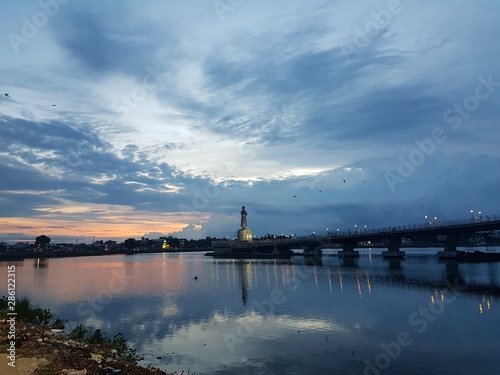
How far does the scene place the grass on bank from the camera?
26.0 m

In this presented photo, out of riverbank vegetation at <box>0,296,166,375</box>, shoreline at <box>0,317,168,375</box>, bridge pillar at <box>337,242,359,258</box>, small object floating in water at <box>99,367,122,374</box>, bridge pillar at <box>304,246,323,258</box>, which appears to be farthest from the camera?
bridge pillar at <box>304,246,323,258</box>

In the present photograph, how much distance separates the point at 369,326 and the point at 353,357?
9.41 meters

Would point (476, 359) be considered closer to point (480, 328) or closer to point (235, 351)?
point (480, 328)

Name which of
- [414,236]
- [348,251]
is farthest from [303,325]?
[348,251]

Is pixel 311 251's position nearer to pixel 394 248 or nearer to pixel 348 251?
pixel 348 251

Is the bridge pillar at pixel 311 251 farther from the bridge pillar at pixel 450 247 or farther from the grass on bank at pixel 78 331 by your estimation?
the grass on bank at pixel 78 331

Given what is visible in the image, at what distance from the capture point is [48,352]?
2119cm

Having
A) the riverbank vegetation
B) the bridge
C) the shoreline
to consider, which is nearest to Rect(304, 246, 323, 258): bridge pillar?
the bridge

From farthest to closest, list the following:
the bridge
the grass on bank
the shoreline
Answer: the bridge → the grass on bank → the shoreline

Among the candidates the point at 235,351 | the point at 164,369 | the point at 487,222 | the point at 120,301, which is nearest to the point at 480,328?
the point at 235,351

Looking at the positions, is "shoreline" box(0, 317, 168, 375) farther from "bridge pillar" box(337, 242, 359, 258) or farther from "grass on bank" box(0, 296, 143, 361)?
"bridge pillar" box(337, 242, 359, 258)

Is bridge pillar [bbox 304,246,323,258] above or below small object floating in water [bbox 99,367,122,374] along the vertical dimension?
below

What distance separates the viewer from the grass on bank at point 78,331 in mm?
25953

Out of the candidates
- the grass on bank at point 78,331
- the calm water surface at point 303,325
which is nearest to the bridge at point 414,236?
the calm water surface at point 303,325
